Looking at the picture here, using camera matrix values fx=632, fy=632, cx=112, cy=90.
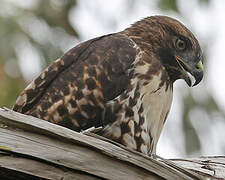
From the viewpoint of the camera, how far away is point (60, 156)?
2.59 m

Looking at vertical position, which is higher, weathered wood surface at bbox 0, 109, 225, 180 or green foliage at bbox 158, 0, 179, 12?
green foliage at bbox 158, 0, 179, 12

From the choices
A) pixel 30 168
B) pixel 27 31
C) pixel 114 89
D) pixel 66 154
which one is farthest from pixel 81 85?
pixel 27 31

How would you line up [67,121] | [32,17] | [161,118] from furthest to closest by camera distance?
1. [32,17]
2. [161,118]
3. [67,121]

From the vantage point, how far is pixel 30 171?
2520 millimetres

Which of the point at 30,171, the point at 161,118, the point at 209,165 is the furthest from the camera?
the point at 161,118

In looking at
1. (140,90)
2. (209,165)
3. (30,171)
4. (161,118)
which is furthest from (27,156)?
(161,118)

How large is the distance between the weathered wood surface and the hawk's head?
159 centimetres

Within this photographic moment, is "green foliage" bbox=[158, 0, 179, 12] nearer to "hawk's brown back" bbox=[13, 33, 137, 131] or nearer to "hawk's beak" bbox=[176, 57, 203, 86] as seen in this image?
"hawk's beak" bbox=[176, 57, 203, 86]

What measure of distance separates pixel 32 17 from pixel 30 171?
6016mm

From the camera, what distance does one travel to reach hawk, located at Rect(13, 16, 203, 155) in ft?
12.5

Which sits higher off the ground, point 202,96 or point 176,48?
point 202,96

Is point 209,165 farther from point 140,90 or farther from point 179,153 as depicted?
point 179,153

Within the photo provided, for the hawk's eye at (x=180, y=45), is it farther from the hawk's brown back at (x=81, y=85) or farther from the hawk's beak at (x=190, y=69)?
the hawk's brown back at (x=81, y=85)

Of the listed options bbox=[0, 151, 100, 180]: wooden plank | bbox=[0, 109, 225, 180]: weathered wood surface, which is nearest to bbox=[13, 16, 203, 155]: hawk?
bbox=[0, 109, 225, 180]: weathered wood surface
